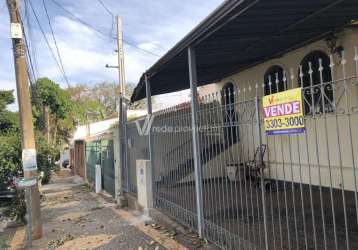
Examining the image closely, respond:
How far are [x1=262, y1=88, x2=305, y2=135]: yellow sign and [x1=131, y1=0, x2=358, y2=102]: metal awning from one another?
3.62 ft

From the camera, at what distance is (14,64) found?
25.8ft

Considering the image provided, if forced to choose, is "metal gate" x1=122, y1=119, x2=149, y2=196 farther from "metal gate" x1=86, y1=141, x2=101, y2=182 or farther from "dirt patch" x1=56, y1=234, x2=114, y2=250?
"metal gate" x1=86, y1=141, x2=101, y2=182

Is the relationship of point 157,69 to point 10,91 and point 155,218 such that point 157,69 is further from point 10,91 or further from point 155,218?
point 10,91

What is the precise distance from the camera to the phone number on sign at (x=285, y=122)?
3.75 meters

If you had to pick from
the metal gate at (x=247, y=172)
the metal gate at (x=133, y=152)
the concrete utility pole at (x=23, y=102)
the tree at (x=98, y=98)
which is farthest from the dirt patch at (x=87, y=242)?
the tree at (x=98, y=98)

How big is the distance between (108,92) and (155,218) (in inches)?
1971

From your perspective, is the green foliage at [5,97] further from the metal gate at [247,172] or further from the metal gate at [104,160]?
the metal gate at [247,172]

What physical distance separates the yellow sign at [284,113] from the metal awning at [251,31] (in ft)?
3.62

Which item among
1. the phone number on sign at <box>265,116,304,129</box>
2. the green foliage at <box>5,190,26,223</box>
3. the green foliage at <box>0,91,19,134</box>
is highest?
the green foliage at <box>0,91,19,134</box>

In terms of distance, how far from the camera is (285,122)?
3.97 meters

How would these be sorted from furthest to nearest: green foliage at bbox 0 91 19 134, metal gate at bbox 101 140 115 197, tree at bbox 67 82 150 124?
tree at bbox 67 82 150 124, green foliage at bbox 0 91 19 134, metal gate at bbox 101 140 115 197

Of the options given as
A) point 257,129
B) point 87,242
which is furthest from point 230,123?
point 87,242

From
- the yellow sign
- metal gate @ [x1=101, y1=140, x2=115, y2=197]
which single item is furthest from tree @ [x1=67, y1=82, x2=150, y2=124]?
the yellow sign

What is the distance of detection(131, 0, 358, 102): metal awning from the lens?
4.83 metres
